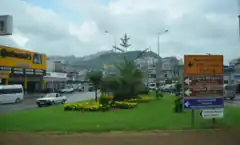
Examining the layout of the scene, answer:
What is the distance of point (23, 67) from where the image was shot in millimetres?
59938

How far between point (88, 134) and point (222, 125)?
5629 mm

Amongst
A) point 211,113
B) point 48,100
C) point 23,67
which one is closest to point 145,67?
point 48,100

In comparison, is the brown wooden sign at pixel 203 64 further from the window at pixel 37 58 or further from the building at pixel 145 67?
the window at pixel 37 58

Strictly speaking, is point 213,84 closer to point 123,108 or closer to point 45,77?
point 123,108

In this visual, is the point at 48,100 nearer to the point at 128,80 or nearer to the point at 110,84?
the point at 110,84

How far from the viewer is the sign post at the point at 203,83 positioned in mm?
14602

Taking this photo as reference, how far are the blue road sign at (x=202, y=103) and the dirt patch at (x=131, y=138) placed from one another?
5.77 feet

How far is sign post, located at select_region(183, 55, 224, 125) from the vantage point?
47.9 ft

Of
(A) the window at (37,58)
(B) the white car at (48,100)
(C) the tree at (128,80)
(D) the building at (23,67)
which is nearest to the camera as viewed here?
(C) the tree at (128,80)

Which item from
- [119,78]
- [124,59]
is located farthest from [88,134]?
[124,59]

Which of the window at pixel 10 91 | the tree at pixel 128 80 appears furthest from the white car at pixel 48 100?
the window at pixel 10 91

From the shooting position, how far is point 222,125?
1441 cm

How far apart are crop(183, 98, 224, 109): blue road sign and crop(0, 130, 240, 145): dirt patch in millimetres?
1760

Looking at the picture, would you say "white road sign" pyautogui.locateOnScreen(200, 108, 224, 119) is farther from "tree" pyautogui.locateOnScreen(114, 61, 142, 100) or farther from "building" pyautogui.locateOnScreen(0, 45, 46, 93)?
"building" pyautogui.locateOnScreen(0, 45, 46, 93)
